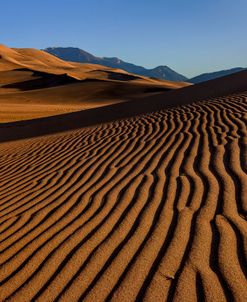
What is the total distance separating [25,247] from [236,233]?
1871 mm

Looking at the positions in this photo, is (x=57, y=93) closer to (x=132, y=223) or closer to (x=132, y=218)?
(x=132, y=218)

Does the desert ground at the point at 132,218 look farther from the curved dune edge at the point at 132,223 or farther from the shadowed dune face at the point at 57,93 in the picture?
the shadowed dune face at the point at 57,93

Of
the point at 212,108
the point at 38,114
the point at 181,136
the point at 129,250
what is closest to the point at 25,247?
the point at 129,250

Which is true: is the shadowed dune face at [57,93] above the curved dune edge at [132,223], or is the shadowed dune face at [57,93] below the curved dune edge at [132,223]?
below

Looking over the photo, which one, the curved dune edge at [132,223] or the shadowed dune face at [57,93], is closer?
the curved dune edge at [132,223]

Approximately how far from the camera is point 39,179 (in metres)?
5.73

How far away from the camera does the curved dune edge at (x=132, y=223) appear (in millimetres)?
2758

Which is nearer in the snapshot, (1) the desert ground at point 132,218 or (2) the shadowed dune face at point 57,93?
(1) the desert ground at point 132,218

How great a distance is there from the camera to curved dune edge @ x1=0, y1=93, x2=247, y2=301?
2758mm

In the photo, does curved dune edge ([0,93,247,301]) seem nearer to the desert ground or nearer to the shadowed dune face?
the desert ground

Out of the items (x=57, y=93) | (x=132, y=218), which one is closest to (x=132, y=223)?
(x=132, y=218)

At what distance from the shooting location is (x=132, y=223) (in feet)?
12.1

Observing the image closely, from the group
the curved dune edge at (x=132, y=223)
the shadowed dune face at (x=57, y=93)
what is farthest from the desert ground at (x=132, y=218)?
the shadowed dune face at (x=57, y=93)

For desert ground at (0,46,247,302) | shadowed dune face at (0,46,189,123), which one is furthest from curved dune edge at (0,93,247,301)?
shadowed dune face at (0,46,189,123)
